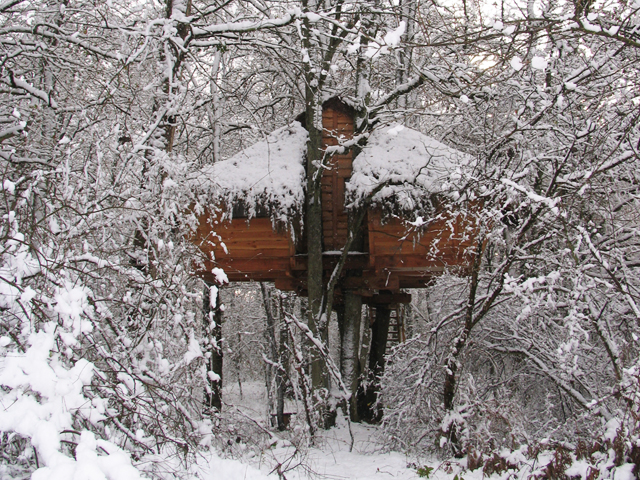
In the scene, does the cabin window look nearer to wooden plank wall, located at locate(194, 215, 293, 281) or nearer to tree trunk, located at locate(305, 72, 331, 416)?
wooden plank wall, located at locate(194, 215, 293, 281)

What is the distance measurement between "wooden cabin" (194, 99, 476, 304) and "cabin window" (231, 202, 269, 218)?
19 millimetres

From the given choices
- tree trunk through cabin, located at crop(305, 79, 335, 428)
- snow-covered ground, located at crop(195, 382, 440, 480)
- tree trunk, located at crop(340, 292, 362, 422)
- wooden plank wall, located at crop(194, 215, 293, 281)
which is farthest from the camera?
tree trunk, located at crop(340, 292, 362, 422)

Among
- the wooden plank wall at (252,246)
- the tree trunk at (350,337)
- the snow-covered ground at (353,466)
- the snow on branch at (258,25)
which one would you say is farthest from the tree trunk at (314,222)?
the snow on branch at (258,25)

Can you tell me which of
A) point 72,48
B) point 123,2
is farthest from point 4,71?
point 123,2

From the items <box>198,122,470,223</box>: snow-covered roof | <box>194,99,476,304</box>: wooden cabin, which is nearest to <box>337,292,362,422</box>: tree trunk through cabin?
<box>194,99,476,304</box>: wooden cabin

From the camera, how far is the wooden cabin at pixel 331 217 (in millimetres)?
8172

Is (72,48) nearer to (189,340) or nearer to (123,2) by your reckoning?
(123,2)

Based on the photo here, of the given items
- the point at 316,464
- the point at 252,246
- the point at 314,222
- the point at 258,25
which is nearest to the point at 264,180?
the point at 314,222

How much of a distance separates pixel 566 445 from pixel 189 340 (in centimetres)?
363

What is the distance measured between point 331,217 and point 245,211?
2.12 m

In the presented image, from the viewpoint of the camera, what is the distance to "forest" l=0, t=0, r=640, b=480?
3.04 metres

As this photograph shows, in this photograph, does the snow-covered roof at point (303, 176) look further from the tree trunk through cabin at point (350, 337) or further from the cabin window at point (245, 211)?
the tree trunk through cabin at point (350, 337)

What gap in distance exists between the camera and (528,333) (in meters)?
7.61

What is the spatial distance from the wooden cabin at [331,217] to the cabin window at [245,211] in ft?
0.06
